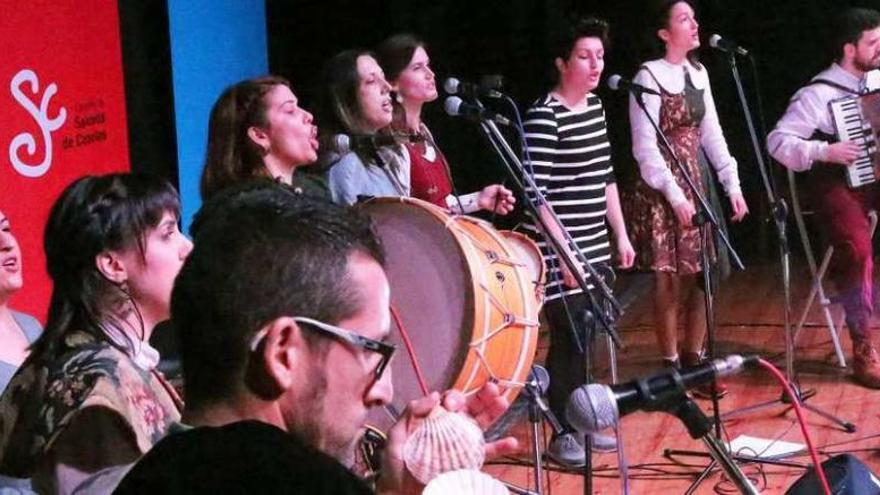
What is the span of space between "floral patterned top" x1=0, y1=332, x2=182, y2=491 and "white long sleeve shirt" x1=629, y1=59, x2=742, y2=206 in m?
2.84

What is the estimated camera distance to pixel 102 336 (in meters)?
1.81

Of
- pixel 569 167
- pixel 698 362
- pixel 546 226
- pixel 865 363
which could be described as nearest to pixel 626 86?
pixel 569 167

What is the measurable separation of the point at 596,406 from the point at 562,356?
2500 mm

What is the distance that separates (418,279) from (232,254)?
172cm

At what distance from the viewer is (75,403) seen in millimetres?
1653

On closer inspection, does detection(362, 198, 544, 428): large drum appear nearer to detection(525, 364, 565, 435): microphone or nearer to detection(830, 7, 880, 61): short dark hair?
detection(525, 364, 565, 435): microphone

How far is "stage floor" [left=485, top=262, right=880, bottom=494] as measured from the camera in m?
3.82

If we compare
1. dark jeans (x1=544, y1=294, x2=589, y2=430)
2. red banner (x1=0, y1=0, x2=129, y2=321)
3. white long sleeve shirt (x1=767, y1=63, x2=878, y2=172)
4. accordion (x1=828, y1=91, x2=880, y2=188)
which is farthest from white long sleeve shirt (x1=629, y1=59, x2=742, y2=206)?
red banner (x1=0, y1=0, x2=129, y2=321)

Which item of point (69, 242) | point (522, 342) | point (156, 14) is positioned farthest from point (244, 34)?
point (69, 242)

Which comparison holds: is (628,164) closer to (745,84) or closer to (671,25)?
(745,84)

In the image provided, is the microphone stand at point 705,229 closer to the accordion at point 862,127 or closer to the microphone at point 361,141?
the accordion at point 862,127

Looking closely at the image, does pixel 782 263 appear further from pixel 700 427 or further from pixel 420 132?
pixel 700 427

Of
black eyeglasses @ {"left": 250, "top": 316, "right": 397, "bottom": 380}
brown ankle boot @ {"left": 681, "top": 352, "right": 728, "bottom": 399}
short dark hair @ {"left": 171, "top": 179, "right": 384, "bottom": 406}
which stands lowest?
brown ankle boot @ {"left": 681, "top": 352, "right": 728, "bottom": 399}

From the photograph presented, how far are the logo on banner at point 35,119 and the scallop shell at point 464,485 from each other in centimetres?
312
